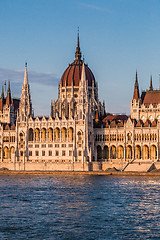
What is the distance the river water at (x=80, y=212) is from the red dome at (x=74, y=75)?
80.3 m

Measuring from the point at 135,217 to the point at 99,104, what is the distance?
116 m

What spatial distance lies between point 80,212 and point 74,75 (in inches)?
4529

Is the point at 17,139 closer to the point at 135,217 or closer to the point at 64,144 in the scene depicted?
the point at 64,144

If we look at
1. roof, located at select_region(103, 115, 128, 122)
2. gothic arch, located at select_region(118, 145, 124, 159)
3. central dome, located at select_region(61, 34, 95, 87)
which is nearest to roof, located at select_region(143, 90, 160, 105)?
roof, located at select_region(103, 115, 128, 122)

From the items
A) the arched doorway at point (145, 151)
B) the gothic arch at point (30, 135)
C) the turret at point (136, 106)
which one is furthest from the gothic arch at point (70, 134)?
the turret at point (136, 106)

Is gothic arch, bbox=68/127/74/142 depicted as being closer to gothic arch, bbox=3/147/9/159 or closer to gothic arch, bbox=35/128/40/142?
gothic arch, bbox=35/128/40/142

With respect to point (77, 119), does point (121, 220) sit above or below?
below

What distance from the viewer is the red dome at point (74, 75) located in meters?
178

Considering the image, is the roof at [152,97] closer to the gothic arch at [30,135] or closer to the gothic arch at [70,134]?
the gothic arch at [70,134]

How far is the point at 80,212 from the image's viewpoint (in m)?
66.5

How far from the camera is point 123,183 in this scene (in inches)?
4235

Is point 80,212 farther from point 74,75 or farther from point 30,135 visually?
point 74,75

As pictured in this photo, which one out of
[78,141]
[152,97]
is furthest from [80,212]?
[152,97]

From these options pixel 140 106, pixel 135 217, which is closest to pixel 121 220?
pixel 135 217
